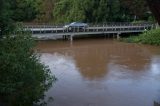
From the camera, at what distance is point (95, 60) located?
33750 millimetres

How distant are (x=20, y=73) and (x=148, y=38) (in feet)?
98.2

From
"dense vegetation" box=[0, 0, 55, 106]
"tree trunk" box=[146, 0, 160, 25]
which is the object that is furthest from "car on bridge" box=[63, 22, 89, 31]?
"tree trunk" box=[146, 0, 160, 25]

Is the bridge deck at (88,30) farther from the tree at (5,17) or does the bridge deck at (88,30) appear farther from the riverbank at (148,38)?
the tree at (5,17)

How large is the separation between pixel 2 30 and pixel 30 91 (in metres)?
2.71

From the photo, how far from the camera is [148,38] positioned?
4434cm

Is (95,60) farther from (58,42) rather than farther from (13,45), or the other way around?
(13,45)

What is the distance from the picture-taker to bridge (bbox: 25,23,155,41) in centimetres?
4489

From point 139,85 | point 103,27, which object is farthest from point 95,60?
point 103,27

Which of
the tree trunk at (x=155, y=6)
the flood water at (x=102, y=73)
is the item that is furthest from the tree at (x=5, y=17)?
the tree trunk at (x=155, y=6)

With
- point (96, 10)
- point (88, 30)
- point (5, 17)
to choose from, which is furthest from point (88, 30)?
point (5, 17)

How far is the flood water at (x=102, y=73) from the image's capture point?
20.9 m

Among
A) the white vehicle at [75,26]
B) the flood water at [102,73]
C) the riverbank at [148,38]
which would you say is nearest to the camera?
the flood water at [102,73]

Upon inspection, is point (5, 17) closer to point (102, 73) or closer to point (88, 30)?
point (102, 73)

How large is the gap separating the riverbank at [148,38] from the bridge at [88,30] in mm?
2718
